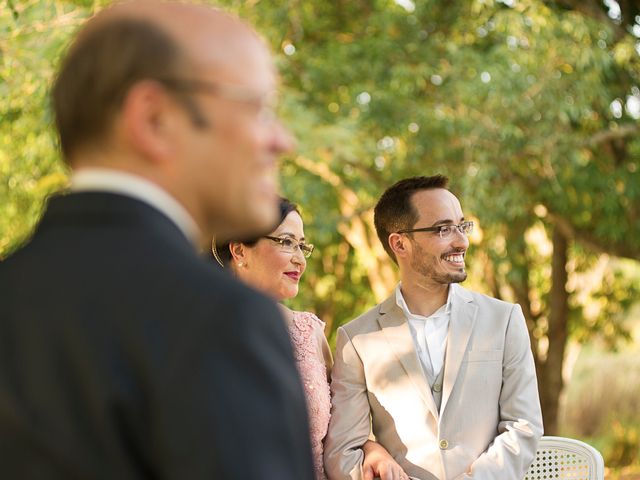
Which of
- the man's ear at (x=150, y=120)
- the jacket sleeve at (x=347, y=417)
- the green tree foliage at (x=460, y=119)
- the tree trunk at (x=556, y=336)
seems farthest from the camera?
the tree trunk at (x=556, y=336)

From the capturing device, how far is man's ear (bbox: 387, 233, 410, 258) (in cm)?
386

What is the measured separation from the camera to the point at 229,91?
1086 mm

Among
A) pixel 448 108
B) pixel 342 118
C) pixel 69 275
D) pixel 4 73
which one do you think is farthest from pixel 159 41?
pixel 342 118

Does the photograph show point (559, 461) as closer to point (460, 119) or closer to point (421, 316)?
point (421, 316)

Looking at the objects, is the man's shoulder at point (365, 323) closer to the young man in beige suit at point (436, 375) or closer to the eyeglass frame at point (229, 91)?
the young man in beige suit at point (436, 375)

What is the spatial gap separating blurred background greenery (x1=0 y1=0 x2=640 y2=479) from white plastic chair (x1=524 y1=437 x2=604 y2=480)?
4.30 metres

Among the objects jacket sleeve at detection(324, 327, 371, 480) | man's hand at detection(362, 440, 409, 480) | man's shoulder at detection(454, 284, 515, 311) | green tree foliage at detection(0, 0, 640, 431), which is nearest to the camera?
man's hand at detection(362, 440, 409, 480)

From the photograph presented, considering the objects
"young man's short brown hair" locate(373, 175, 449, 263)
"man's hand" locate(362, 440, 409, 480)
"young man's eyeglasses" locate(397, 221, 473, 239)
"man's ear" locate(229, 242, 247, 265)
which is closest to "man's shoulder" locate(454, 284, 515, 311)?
"young man's eyeglasses" locate(397, 221, 473, 239)

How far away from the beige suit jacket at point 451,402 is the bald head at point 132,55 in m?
2.55

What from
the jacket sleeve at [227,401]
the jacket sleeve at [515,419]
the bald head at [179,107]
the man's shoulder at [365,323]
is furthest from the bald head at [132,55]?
the man's shoulder at [365,323]

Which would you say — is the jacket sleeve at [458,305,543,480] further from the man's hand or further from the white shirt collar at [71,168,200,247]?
the white shirt collar at [71,168,200,247]

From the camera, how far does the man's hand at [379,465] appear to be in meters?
3.38

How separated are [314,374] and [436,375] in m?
0.43

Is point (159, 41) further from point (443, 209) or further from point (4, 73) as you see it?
point (4, 73)
